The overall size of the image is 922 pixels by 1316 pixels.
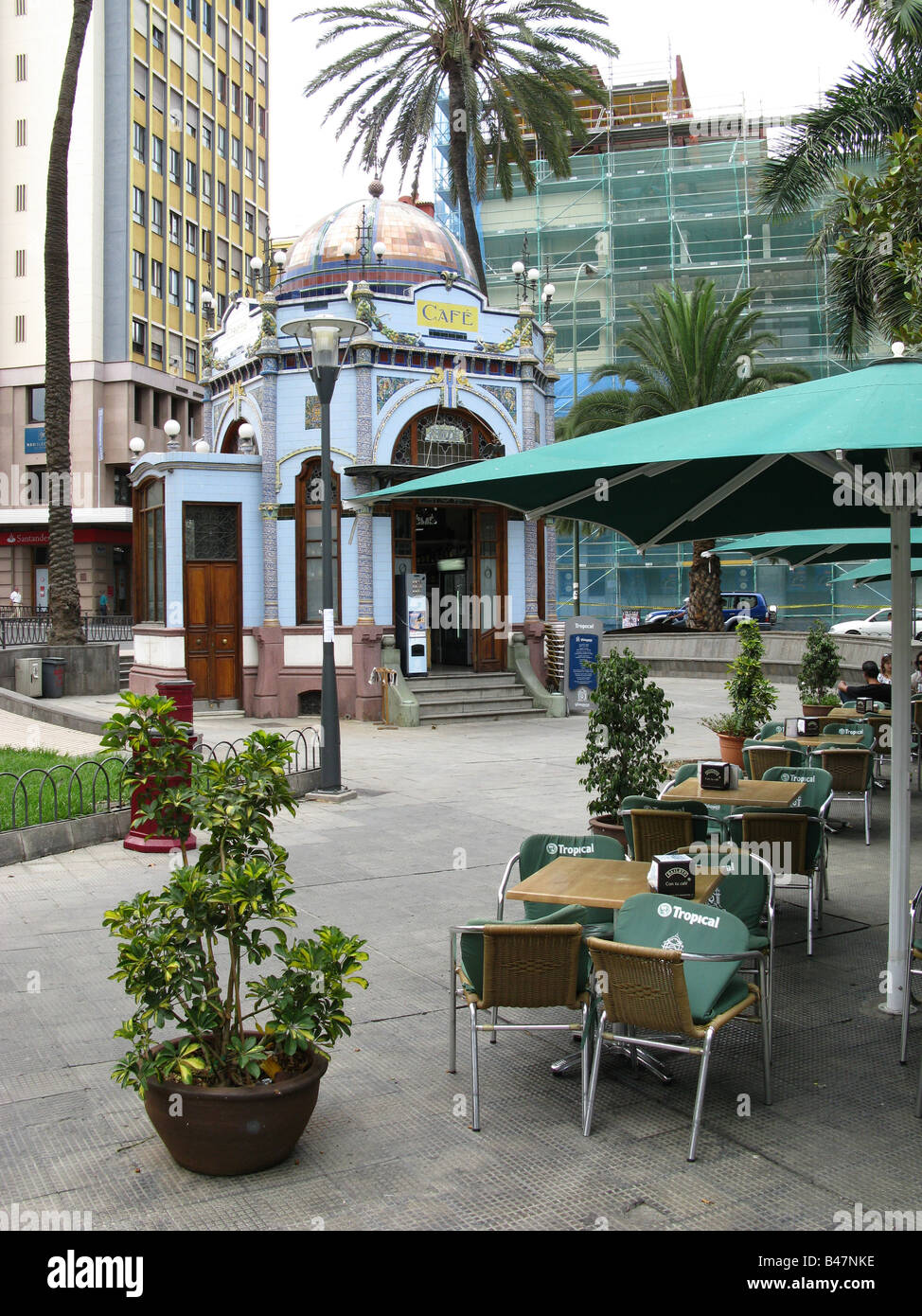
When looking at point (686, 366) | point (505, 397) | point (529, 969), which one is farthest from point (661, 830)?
point (686, 366)

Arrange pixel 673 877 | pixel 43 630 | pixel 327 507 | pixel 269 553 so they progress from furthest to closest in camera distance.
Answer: pixel 43 630 < pixel 269 553 < pixel 327 507 < pixel 673 877

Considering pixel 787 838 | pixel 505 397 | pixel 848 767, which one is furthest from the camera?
pixel 505 397

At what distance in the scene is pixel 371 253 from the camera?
869 inches

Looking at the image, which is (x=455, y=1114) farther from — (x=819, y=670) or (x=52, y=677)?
(x=52, y=677)

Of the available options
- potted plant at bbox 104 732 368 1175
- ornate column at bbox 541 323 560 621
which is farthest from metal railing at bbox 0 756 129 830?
ornate column at bbox 541 323 560 621

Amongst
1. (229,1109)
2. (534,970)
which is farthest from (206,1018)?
(534,970)

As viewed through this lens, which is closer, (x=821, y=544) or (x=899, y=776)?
(x=899, y=776)

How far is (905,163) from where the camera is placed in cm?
944

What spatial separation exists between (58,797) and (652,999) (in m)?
7.74

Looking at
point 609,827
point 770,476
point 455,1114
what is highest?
point 770,476

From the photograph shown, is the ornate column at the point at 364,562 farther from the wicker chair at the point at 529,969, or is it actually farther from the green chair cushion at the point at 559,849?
the wicker chair at the point at 529,969

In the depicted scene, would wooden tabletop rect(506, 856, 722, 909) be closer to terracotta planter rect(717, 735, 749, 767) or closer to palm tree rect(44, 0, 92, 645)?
terracotta planter rect(717, 735, 749, 767)
